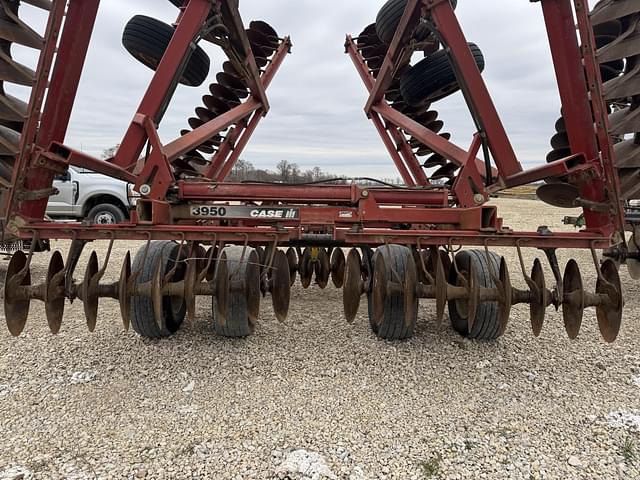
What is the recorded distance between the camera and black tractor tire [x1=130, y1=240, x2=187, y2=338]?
3090 millimetres

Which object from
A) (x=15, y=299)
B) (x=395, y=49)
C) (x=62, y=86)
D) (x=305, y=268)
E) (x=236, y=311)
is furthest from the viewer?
(x=305, y=268)

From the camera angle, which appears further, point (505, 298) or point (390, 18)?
point (390, 18)

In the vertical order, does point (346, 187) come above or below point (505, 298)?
above

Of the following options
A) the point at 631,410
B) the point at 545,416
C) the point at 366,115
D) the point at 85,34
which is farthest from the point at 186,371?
the point at 366,115

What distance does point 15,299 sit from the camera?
2.57 m

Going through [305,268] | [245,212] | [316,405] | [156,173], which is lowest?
[316,405]

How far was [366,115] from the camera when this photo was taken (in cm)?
548

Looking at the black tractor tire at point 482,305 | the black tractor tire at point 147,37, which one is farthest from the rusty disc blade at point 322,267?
the black tractor tire at point 147,37

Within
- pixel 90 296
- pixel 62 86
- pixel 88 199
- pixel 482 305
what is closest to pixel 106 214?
pixel 88 199

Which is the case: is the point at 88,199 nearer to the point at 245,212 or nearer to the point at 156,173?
the point at 156,173

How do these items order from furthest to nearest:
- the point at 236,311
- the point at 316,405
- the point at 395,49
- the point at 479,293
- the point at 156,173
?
the point at 395,49 → the point at 156,173 → the point at 236,311 → the point at 479,293 → the point at 316,405

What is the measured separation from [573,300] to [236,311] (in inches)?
91.8

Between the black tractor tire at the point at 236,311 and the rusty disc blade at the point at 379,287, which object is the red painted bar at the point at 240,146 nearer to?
the black tractor tire at the point at 236,311

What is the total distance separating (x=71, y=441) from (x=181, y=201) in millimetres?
1998
